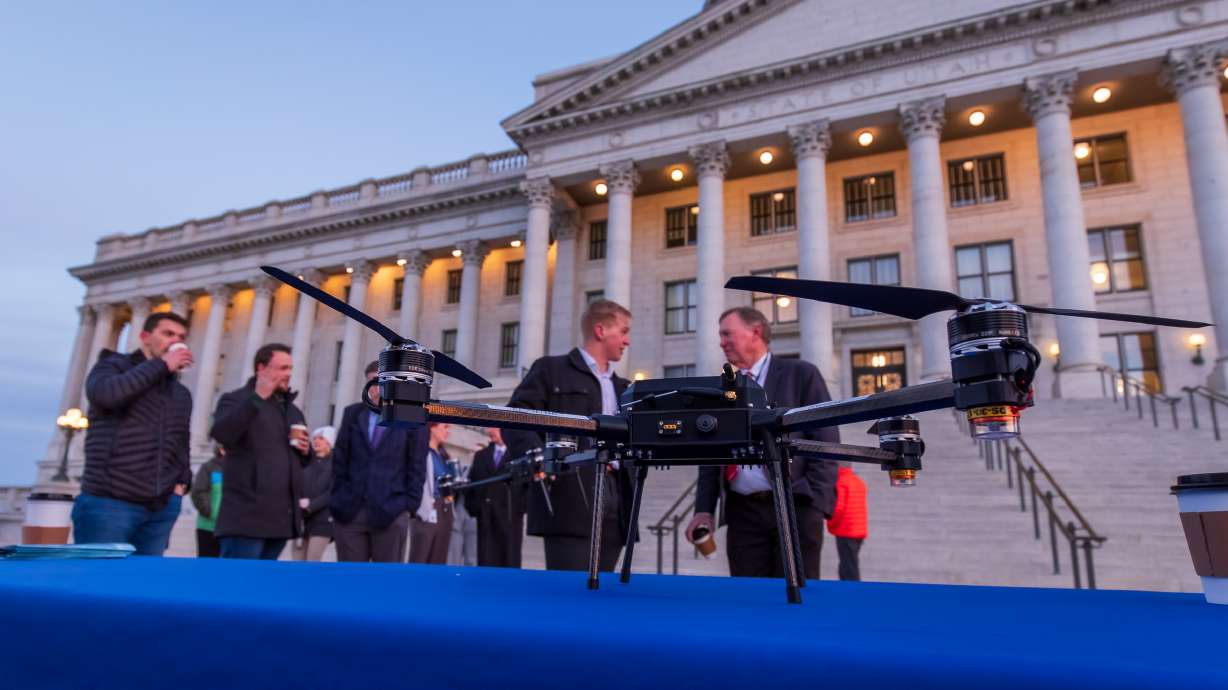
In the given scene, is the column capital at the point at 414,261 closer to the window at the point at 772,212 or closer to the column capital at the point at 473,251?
the column capital at the point at 473,251

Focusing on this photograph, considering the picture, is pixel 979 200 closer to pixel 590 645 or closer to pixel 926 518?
pixel 926 518

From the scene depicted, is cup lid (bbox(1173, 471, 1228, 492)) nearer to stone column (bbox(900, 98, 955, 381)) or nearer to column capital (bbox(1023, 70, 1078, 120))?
stone column (bbox(900, 98, 955, 381))

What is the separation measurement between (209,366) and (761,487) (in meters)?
42.2

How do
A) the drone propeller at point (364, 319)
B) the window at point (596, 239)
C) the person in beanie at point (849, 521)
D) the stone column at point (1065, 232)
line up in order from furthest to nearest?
the window at point (596, 239)
the stone column at point (1065, 232)
the person in beanie at point (849, 521)
the drone propeller at point (364, 319)

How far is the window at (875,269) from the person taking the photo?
27953mm

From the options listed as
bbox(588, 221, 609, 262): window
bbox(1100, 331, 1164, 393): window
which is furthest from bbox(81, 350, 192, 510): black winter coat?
bbox(588, 221, 609, 262): window

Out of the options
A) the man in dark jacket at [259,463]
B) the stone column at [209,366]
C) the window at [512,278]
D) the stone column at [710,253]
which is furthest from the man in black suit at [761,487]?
the stone column at [209,366]

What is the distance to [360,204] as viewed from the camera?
3872 cm

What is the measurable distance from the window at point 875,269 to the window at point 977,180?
3028 mm

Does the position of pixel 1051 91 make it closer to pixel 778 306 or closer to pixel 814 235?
pixel 814 235

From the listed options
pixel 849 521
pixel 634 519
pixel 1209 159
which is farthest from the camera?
pixel 1209 159

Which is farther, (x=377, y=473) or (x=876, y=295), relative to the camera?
(x=377, y=473)

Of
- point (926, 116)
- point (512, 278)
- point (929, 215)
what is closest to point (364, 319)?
point (929, 215)

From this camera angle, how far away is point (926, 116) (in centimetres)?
2427
